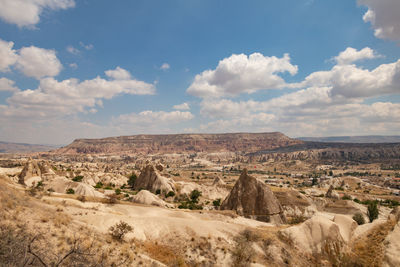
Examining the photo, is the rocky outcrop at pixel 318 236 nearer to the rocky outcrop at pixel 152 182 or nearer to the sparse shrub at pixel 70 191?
the sparse shrub at pixel 70 191

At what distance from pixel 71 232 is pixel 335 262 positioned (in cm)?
2148

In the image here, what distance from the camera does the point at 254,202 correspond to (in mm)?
38938

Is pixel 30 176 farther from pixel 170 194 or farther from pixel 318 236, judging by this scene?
pixel 318 236

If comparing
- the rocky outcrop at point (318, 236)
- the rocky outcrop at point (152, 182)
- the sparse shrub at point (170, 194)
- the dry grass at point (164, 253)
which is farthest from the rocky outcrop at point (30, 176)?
the rocky outcrop at point (318, 236)

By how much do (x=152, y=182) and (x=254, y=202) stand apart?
37539mm

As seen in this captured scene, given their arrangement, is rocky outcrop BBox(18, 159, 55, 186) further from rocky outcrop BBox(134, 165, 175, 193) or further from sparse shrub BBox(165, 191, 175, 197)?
sparse shrub BBox(165, 191, 175, 197)

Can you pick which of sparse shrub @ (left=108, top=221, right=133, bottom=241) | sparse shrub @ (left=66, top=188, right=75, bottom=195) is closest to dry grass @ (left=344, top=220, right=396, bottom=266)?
sparse shrub @ (left=108, top=221, right=133, bottom=241)

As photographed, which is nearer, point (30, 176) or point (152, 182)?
point (30, 176)

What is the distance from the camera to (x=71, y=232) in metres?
15.1

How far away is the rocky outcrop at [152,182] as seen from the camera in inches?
2603

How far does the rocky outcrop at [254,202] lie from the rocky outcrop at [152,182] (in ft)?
97.0

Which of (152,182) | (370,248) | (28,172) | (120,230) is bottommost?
(152,182)

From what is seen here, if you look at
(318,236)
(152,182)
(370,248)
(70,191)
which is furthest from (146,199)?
(370,248)

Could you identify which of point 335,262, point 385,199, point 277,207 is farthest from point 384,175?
point 335,262
